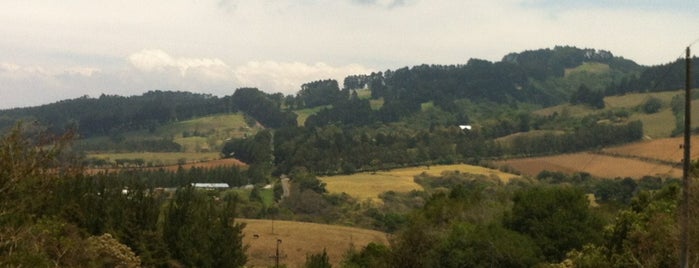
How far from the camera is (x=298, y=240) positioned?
7950cm

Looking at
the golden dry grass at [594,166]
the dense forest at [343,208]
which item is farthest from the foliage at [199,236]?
the golden dry grass at [594,166]

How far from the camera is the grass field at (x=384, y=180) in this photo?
362ft

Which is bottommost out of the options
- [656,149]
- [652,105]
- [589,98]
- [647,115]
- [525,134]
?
[656,149]

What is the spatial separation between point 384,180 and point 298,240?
4063cm

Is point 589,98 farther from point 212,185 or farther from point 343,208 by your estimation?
point 212,185

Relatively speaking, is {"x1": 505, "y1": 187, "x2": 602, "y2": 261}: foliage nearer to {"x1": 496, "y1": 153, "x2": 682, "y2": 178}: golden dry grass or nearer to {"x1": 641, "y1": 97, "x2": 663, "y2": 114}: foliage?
{"x1": 496, "y1": 153, "x2": 682, "y2": 178}: golden dry grass

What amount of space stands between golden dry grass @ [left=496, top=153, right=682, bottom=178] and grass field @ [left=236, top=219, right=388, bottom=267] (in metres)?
43.4

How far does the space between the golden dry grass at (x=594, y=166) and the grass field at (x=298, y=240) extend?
43.4 m

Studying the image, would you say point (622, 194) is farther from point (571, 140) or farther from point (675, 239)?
point (675, 239)

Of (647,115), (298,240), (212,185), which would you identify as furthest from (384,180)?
(647,115)

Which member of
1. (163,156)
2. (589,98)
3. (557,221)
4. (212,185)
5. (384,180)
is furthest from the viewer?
(589,98)

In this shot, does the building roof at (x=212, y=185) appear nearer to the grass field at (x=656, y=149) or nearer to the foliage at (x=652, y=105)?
the grass field at (x=656, y=149)

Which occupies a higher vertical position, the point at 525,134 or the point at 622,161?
the point at 525,134

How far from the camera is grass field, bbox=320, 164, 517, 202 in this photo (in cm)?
11044
